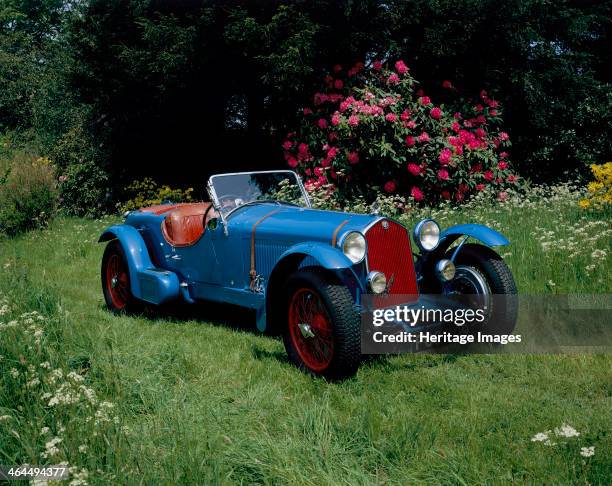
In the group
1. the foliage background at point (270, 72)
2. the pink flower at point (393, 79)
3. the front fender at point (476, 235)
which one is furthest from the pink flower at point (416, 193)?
the front fender at point (476, 235)

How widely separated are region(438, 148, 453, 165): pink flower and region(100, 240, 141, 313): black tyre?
5.03 metres

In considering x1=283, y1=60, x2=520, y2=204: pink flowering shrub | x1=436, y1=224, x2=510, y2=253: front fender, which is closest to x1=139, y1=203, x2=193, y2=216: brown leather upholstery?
x1=436, y1=224, x2=510, y2=253: front fender

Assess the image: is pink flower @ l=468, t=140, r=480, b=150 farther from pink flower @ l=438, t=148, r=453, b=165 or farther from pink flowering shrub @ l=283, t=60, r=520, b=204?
pink flower @ l=438, t=148, r=453, b=165

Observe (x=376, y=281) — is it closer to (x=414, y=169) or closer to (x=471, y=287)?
(x=471, y=287)

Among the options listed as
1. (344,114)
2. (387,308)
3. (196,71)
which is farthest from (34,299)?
(196,71)

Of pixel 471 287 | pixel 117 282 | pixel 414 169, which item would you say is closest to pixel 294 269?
pixel 471 287

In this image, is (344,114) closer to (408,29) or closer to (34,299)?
(408,29)

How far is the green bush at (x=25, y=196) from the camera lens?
37.6 feet

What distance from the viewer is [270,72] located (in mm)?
10734

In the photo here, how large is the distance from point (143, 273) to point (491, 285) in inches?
126

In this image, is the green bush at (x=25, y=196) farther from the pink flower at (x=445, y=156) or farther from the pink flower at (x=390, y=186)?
the pink flower at (x=445, y=156)

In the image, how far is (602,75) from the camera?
48.8 feet

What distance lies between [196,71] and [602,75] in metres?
9.22

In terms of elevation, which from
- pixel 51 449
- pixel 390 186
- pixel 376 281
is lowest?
pixel 51 449
